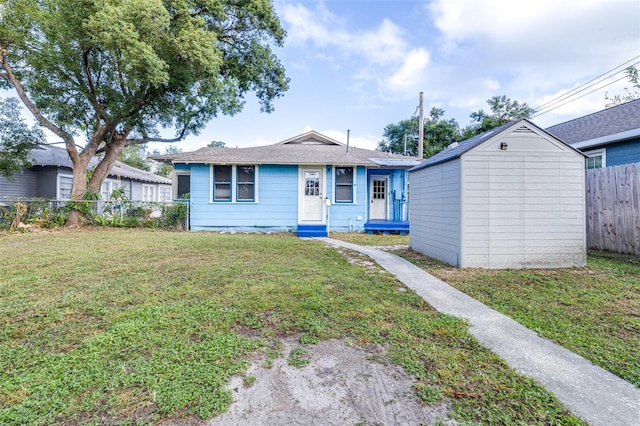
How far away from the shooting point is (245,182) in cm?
1119

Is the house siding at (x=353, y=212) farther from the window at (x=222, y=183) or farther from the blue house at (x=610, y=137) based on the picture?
the blue house at (x=610, y=137)

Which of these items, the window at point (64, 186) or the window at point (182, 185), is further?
the window at point (64, 186)

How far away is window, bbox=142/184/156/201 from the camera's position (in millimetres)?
21459

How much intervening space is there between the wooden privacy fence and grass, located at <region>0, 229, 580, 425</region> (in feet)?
18.2

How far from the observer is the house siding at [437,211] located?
5.42m

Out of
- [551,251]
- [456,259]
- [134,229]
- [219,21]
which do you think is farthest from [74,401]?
[219,21]

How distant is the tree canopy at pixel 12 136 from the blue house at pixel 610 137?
779 inches

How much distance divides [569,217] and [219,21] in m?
12.7

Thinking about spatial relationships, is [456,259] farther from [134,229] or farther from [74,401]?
[134,229]

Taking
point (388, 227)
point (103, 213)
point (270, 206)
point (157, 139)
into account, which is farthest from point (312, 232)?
point (157, 139)

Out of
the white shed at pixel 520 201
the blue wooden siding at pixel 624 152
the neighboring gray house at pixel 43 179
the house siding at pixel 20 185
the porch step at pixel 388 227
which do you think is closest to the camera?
the white shed at pixel 520 201

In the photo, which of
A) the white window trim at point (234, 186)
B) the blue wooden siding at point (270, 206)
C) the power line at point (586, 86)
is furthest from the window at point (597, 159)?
the white window trim at point (234, 186)

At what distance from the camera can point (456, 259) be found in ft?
17.6

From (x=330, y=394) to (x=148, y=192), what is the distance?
78.7ft
